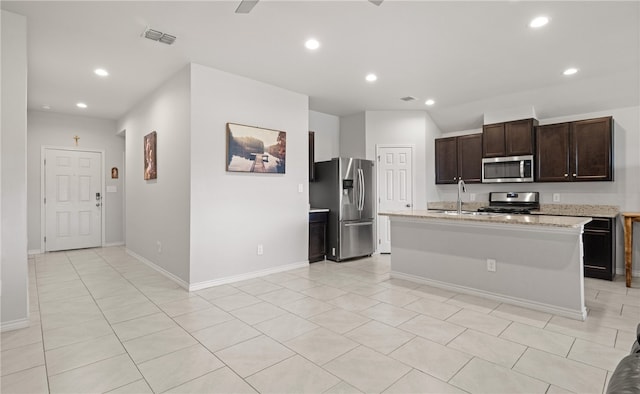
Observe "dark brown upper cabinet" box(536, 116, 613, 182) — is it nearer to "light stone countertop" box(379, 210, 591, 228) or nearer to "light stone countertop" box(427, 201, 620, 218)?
"light stone countertop" box(427, 201, 620, 218)

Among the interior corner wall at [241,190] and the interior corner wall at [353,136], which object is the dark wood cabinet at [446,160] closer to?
the interior corner wall at [353,136]

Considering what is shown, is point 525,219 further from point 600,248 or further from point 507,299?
point 600,248

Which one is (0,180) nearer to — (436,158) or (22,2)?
(22,2)

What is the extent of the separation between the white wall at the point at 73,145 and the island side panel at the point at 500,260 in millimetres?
6017

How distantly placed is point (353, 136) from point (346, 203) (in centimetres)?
165

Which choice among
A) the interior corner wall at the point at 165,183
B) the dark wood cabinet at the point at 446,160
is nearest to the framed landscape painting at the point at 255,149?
the interior corner wall at the point at 165,183

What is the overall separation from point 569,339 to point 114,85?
5958 millimetres

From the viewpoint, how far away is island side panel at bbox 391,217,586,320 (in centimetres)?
291

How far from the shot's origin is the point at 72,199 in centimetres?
634

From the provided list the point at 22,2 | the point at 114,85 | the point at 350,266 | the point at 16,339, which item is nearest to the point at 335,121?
the point at 350,266

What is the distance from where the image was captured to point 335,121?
6465 mm

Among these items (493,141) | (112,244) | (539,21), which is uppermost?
(539,21)

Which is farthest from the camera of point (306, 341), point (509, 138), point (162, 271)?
point (509, 138)

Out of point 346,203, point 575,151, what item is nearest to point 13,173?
point 346,203
